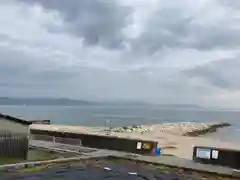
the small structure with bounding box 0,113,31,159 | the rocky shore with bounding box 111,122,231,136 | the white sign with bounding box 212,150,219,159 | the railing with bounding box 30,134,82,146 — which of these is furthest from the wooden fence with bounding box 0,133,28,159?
the rocky shore with bounding box 111,122,231,136

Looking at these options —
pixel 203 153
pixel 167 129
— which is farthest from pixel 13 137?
pixel 167 129

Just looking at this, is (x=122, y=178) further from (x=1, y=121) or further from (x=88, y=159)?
(x=1, y=121)

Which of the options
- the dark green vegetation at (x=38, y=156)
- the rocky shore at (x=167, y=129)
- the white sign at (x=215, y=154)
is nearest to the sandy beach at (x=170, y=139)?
the rocky shore at (x=167, y=129)

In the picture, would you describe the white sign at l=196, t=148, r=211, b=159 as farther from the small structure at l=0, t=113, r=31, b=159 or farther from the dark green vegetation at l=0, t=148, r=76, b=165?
the small structure at l=0, t=113, r=31, b=159

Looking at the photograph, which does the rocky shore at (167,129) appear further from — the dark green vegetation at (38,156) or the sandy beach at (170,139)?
the dark green vegetation at (38,156)

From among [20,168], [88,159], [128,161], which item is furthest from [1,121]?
[128,161]

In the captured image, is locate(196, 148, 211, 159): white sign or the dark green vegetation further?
locate(196, 148, 211, 159): white sign

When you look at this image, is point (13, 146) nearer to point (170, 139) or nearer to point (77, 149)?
point (77, 149)
